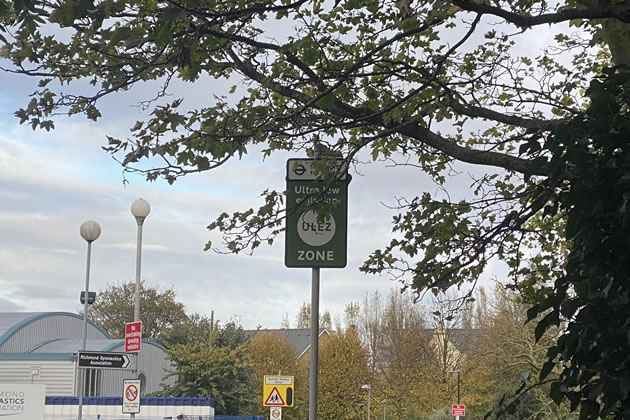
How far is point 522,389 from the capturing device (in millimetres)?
5117

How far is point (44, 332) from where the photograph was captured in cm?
4753

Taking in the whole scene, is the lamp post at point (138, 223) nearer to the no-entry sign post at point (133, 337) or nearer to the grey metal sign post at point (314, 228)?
the no-entry sign post at point (133, 337)

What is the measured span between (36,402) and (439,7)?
21950 mm

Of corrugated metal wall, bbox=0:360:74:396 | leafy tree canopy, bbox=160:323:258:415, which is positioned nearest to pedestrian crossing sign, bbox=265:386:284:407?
leafy tree canopy, bbox=160:323:258:415

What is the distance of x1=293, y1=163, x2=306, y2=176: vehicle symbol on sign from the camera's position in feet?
24.2

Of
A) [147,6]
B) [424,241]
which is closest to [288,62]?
Result: [147,6]

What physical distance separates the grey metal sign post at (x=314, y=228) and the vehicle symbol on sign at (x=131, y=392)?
12.2 meters

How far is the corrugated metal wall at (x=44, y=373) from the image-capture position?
41.3m

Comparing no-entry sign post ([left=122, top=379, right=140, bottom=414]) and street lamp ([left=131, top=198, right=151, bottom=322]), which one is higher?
street lamp ([left=131, top=198, right=151, bottom=322])

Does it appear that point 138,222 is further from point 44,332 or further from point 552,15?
point 44,332

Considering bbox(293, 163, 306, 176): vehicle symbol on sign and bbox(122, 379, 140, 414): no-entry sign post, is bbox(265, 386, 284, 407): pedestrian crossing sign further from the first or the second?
bbox(293, 163, 306, 176): vehicle symbol on sign

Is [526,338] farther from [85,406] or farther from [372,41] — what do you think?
[372,41]

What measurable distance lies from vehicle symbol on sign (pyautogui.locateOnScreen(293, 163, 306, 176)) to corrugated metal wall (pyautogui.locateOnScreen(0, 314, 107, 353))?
39907mm

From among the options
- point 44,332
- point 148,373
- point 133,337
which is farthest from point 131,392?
point 44,332
